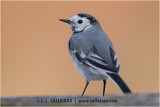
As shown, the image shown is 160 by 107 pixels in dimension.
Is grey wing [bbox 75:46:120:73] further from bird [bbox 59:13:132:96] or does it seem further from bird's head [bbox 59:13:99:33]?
bird's head [bbox 59:13:99:33]

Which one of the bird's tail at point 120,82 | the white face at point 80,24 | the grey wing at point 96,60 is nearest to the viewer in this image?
the bird's tail at point 120,82

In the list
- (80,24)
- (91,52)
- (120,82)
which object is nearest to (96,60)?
(91,52)

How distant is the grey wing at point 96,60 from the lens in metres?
3.75

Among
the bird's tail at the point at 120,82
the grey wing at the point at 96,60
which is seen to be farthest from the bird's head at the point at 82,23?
the bird's tail at the point at 120,82

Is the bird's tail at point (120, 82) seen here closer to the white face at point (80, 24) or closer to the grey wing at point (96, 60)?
the grey wing at point (96, 60)

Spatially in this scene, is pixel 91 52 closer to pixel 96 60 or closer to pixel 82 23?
pixel 96 60

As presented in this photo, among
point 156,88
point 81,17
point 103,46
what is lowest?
point 156,88

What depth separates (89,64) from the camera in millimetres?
4035

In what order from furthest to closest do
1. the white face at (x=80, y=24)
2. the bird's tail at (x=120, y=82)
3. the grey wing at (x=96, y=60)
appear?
the white face at (x=80, y=24) < the grey wing at (x=96, y=60) < the bird's tail at (x=120, y=82)

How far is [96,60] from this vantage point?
13.0ft

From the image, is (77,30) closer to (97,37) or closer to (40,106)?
(97,37)

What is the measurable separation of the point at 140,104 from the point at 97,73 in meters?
2.18

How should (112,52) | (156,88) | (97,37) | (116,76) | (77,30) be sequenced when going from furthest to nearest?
(156,88), (77,30), (97,37), (112,52), (116,76)

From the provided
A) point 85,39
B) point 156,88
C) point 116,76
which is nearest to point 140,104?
point 116,76
